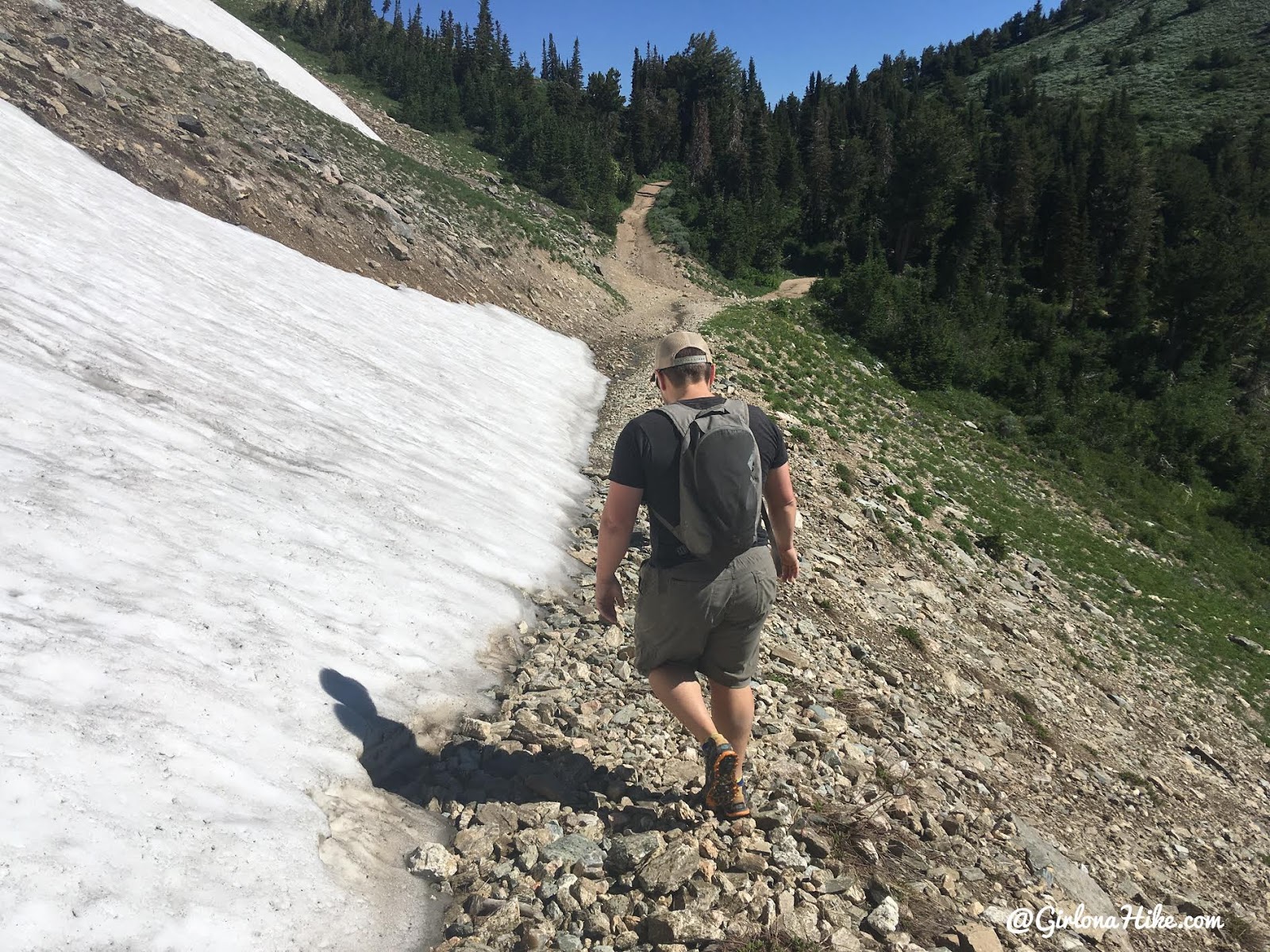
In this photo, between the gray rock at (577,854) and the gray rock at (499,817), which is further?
the gray rock at (499,817)

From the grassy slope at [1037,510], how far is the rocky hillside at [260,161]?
848 cm

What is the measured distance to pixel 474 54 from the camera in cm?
8644

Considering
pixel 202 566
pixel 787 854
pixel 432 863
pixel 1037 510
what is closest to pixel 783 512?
pixel 787 854

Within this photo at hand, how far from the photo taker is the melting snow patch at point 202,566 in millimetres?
2807

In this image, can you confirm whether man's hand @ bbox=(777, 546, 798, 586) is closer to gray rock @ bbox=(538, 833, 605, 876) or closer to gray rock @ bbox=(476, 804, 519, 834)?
gray rock @ bbox=(538, 833, 605, 876)

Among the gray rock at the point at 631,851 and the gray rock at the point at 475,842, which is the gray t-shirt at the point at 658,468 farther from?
the gray rock at the point at 475,842

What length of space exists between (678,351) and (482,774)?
282 centimetres

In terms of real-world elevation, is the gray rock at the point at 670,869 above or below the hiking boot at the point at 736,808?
below

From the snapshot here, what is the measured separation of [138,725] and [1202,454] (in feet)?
131

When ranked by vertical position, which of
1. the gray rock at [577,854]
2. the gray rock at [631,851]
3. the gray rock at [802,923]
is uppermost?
the gray rock at [802,923]

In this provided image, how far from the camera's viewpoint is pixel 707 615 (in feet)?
11.9

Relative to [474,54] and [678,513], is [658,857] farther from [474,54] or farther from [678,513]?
[474,54]

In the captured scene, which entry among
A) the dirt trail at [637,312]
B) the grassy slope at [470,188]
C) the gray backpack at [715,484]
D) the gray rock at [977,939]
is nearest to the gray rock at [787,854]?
the gray rock at [977,939]

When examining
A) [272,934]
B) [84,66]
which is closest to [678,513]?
[272,934]
